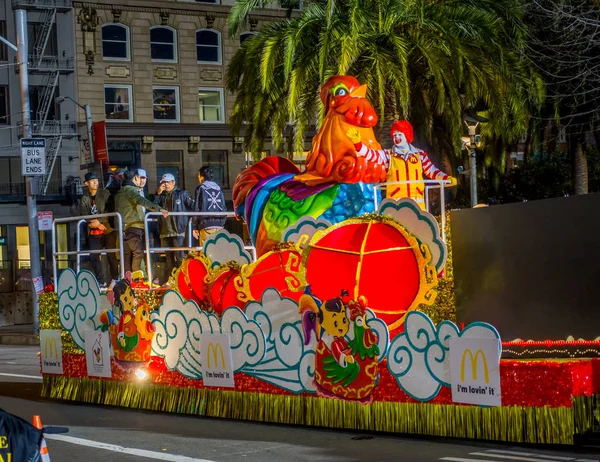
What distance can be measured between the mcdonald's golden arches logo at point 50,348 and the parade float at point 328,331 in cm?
77

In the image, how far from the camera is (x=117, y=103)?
158 ft

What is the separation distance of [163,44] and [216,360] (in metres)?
38.8

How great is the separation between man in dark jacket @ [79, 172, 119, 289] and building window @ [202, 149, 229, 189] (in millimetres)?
34498

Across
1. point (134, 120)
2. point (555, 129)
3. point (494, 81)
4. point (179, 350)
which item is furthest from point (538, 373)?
point (134, 120)

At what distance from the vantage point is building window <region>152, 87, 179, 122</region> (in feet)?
161

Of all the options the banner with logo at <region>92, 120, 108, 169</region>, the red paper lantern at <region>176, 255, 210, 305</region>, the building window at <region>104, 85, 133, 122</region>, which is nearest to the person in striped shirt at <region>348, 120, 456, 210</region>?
the red paper lantern at <region>176, 255, 210, 305</region>

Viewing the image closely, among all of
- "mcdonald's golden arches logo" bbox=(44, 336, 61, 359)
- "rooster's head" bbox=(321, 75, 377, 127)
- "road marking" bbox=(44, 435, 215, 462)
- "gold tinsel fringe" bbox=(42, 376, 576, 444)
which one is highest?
"rooster's head" bbox=(321, 75, 377, 127)

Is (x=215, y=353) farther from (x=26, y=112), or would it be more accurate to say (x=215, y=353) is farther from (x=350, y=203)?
(x=26, y=112)

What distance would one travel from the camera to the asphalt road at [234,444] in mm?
9156

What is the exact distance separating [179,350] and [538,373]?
4.91 m

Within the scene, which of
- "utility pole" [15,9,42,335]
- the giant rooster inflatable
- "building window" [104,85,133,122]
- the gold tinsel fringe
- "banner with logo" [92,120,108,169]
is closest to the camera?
the gold tinsel fringe

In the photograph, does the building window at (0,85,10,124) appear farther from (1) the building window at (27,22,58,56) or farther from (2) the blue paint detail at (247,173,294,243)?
(2) the blue paint detail at (247,173,294,243)

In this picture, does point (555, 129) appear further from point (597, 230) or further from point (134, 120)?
point (134, 120)

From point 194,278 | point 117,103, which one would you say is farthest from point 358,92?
point 117,103
